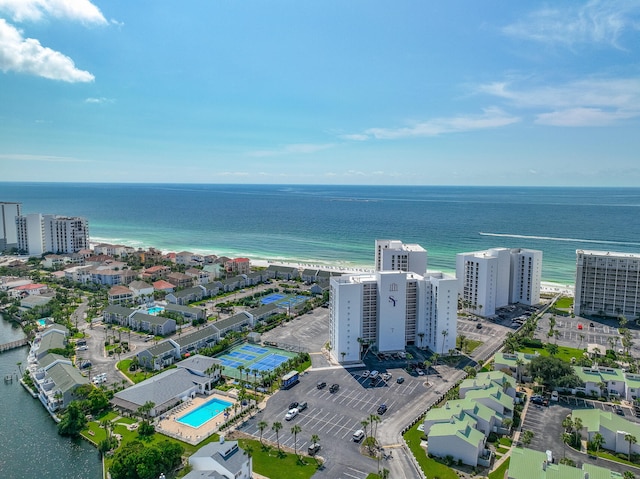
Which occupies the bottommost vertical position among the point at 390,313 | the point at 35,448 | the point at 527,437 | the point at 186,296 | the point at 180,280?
the point at 35,448

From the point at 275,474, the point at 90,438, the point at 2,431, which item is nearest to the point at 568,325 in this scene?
the point at 275,474

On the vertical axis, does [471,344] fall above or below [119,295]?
below

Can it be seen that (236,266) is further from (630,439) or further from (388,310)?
(630,439)

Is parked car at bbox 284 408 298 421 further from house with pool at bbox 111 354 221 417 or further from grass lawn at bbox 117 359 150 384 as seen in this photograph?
grass lawn at bbox 117 359 150 384

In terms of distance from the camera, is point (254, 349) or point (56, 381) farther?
point (254, 349)

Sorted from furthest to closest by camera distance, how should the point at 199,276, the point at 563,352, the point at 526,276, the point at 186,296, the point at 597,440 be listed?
the point at 199,276 → the point at 186,296 → the point at 526,276 → the point at 563,352 → the point at 597,440

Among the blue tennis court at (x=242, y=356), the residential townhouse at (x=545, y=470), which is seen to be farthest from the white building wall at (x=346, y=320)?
the residential townhouse at (x=545, y=470)

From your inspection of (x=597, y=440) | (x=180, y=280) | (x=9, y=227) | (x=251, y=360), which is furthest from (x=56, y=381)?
(x=9, y=227)

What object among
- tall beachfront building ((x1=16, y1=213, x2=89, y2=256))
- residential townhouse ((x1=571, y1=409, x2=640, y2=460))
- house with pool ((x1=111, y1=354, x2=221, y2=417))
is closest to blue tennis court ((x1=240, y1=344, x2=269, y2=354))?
house with pool ((x1=111, y1=354, x2=221, y2=417))
